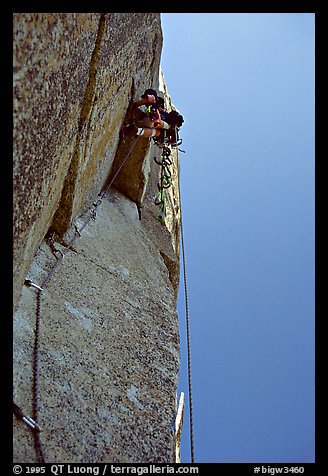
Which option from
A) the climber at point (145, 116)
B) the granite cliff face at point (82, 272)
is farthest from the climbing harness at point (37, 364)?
the climber at point (145, 116)

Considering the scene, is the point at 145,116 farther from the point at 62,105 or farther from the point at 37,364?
the point at 37,364

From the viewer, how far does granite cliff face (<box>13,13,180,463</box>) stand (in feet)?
7.50

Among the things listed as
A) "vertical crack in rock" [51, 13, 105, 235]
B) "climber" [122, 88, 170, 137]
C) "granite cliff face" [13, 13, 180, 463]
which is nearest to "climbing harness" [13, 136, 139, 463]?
"granite cliff face" [13, 13, 180, 463]

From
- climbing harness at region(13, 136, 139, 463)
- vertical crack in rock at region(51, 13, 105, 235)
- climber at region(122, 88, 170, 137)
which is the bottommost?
climbing harness at region(13, 136, 139, 463)

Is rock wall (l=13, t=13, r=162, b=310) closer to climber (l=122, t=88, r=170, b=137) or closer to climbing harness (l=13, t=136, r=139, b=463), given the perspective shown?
climbing harness (l=13, t=136, r=139, b=463)

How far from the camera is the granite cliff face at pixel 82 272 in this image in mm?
2287

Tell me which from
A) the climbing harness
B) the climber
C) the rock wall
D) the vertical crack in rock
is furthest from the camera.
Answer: the climber

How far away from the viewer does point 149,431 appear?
2875 millimetres

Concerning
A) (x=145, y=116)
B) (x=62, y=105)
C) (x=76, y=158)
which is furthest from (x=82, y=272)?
(x=145, y=116)

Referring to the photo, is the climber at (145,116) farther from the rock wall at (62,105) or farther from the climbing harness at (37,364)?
the climbing harness at (37,364)

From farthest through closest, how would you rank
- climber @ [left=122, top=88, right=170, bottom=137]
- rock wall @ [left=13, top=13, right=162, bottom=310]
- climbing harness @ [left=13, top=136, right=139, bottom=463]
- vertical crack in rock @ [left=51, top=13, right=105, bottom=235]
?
climber @ [left=122, top=88, right=170, bottom=137], vertical crack in rock @ [left=51, top=13, right=105, bottom=235], climbing harness @ [left=13, top=136, right=139, bottom=463], rock wall @ [left=13, top=13, right=162, bottom=310]
